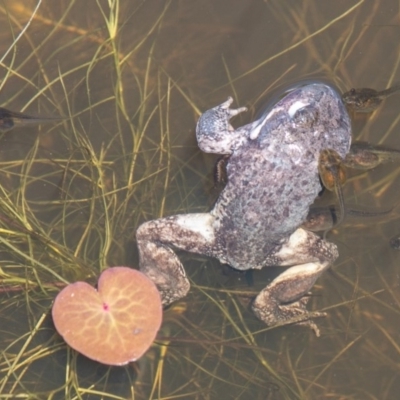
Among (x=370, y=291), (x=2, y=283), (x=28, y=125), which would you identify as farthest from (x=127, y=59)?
(x=370, y=291)

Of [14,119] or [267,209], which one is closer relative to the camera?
[267,209]

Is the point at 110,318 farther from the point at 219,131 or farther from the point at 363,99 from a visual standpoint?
the point at 363,99

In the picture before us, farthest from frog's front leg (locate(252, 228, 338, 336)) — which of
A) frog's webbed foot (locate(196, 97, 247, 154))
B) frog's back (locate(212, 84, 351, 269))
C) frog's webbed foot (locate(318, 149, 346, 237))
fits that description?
frog's webbed foot (locate(196, 97, 247, 154))

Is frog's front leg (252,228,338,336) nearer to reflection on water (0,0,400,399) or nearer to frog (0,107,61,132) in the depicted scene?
reflection on water (0,0,400,399)

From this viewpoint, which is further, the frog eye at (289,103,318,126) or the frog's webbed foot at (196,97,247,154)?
the frog's webbed foot at (196,97,247,154)

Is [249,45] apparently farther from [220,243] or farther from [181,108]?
[220,243]

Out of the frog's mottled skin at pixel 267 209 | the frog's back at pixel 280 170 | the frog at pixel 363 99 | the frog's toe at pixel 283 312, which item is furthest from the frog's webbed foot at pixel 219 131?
the frog's toe at pixel 283 312

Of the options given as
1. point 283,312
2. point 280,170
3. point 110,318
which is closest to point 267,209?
Answer: point 280,170
